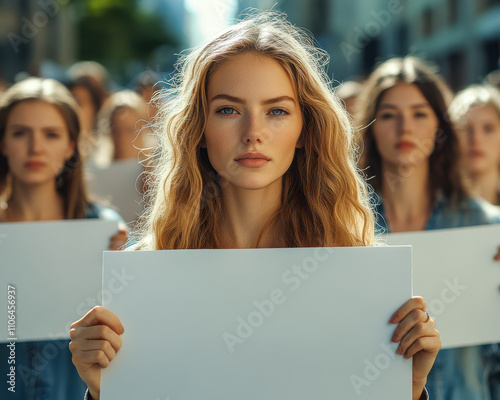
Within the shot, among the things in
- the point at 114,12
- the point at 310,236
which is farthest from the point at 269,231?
the point at 114,12

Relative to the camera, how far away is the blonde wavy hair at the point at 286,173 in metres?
2.36

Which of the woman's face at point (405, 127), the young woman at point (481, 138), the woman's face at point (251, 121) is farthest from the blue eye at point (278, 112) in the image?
the young woman at point (481, 138)

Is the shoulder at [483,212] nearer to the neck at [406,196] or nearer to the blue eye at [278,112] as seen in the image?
the neck at [406,196]

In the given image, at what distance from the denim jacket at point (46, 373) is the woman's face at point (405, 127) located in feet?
7.16

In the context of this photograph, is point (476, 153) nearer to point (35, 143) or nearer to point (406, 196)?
point (406, 196)

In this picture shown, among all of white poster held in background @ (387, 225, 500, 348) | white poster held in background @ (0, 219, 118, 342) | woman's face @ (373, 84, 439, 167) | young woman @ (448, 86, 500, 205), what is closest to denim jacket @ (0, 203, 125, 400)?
white poster held in background @ (0, 219, 118, 342)

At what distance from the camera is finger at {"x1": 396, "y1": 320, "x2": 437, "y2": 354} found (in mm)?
2006

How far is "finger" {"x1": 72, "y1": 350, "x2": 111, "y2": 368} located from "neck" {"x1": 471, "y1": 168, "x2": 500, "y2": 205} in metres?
3.64

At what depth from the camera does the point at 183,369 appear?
6.80 ft

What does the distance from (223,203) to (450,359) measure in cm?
174

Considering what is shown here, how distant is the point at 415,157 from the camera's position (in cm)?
376

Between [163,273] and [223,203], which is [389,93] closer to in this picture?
[223,203]

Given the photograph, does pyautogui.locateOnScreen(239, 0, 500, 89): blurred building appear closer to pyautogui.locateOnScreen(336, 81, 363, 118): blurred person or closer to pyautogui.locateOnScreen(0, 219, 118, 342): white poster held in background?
pyautogui.locateOnScreen(336, 81, 363, 118): blurred person

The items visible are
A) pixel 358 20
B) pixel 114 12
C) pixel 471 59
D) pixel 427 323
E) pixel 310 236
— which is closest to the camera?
pixel 427 323
